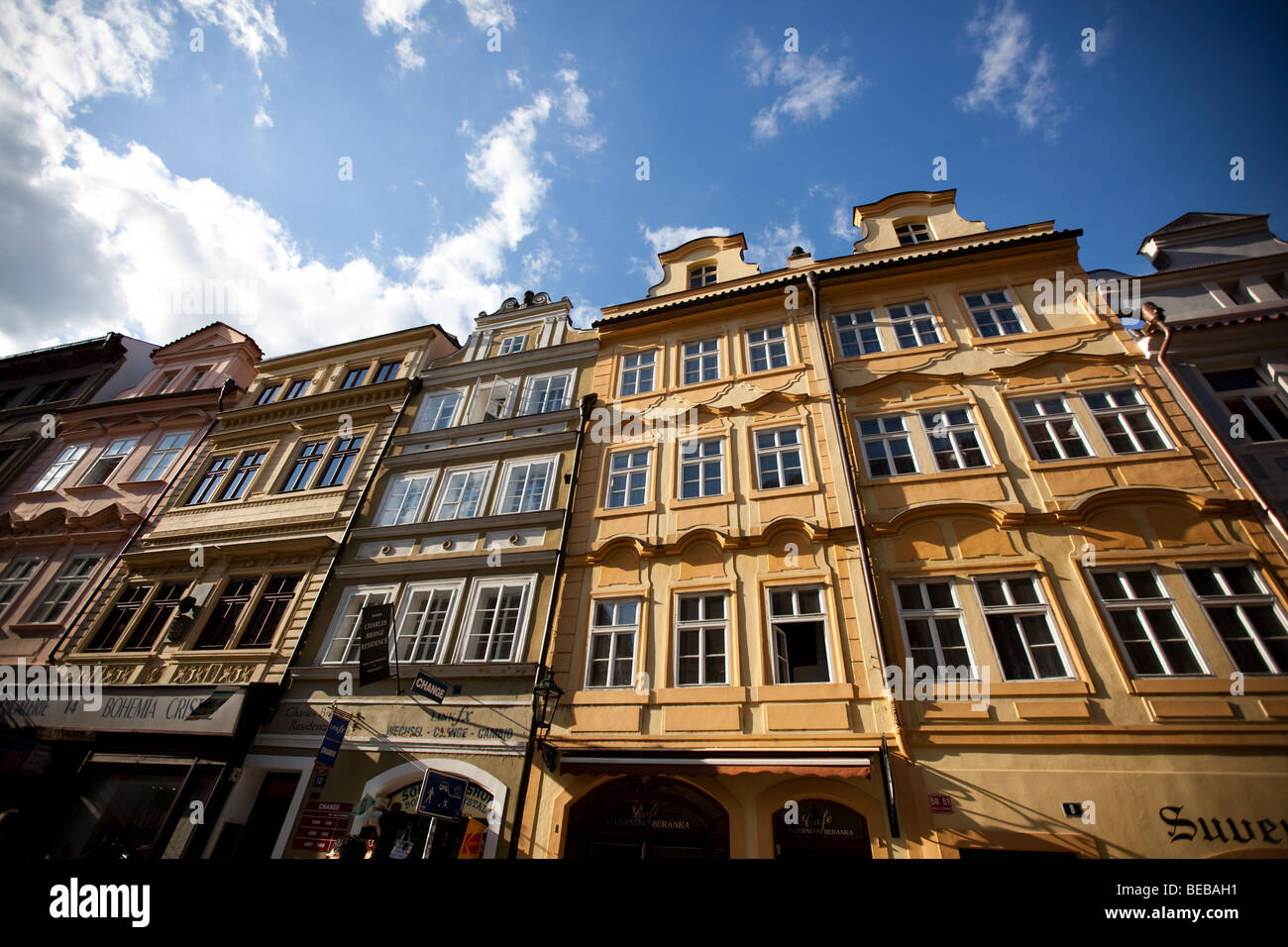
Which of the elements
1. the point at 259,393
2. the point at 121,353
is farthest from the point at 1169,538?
the point at 121,353

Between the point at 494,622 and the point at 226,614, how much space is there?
8.22 m

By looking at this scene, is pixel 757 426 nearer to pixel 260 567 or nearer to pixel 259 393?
pixel 260 567

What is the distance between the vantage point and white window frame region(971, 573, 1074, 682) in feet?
31.4

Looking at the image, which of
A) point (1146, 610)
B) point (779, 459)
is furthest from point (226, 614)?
point (1146, 610)

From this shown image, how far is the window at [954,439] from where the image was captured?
40.0 ft

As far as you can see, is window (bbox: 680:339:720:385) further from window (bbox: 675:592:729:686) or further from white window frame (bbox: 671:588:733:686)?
window (bbox: 675:592:729:686)

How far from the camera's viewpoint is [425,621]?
13641 millimetres

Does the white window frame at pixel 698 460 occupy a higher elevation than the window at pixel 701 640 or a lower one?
higher

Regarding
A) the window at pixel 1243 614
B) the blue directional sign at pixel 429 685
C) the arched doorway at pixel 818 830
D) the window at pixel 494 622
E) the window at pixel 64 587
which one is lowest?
the arched doorway at pixel 818 830

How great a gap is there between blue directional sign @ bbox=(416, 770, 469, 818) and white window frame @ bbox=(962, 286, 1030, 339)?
1511 cm

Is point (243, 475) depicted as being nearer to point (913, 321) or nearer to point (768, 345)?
point (768, 345)

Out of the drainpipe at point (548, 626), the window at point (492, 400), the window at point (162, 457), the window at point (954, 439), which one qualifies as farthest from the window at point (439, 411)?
the window at point (954, 439)

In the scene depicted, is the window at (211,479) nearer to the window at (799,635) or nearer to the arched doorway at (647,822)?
the arched doorway at (647,822)

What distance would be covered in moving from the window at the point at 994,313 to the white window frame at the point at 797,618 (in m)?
8.28
